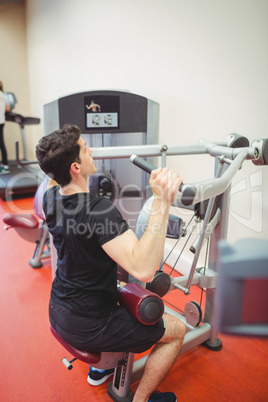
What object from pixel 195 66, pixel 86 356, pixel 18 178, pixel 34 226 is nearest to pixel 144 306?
pixel 86 356

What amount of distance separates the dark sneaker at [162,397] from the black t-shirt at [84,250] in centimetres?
55

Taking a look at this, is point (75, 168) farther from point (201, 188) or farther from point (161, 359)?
point (161, 359)

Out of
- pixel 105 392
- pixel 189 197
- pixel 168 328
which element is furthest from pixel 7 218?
pixel 189 197

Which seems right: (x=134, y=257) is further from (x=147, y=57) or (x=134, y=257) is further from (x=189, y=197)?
(x=147, y=57)

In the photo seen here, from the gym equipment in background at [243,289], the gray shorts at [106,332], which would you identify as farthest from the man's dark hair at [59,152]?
the gym equipment in background at [243,289]

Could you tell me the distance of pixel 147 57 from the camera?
295cm

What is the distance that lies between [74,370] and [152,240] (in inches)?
46.4

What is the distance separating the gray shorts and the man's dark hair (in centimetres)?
56

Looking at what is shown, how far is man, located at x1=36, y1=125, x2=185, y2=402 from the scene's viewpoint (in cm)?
116

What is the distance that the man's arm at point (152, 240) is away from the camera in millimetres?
1126

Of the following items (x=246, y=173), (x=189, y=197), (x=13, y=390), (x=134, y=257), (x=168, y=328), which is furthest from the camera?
(x=246, y=173)

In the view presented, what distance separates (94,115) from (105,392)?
→ 1.77 metres

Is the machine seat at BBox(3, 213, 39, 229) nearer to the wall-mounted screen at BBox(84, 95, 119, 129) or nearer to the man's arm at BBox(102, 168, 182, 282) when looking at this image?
the wall-mounted screen at BBox(84, 95, 119, 129)

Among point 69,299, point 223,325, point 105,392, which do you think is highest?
point 223,325
